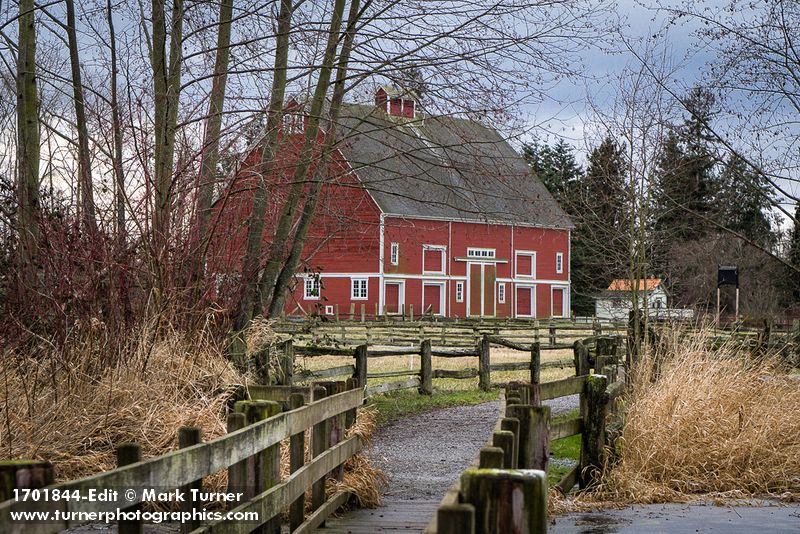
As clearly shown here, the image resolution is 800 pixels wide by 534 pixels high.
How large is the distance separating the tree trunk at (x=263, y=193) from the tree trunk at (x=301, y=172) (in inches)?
11.1

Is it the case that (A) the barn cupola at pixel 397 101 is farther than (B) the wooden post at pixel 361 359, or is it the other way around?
(B) the wooden post at pixel 361 359

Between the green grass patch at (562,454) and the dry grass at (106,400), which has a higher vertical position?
the dry grass at (106,400)

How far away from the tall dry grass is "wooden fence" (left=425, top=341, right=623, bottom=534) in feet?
1.17

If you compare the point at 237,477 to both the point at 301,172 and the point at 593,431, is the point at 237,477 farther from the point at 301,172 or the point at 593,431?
the point at 301,172

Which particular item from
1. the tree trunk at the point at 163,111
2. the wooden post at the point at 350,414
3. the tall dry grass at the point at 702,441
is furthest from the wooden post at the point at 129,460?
the tall dry grass at the point at 702,441

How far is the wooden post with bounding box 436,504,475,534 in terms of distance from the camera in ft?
9.21

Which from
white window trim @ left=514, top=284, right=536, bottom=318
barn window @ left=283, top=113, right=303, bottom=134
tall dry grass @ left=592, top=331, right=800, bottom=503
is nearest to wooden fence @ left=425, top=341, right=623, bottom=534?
tall dry grass @ left=592, top=331, right=800, bottom=503

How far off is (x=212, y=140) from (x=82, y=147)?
1.41 m

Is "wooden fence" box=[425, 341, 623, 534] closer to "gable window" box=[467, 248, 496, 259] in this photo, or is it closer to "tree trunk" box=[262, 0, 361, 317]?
"tree trunk" box=[262, 0, 361, 317]

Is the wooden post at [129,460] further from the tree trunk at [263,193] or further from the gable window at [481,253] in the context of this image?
the gable window at [481,253]

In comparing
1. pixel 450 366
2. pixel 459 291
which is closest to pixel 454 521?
pixel 450 366

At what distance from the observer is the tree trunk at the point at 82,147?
29.5 feet

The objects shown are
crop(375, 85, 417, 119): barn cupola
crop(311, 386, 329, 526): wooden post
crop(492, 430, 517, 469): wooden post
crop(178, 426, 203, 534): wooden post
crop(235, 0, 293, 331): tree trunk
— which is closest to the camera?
crop(492, 430, 517, 469): wooden post

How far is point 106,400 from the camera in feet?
22.7
